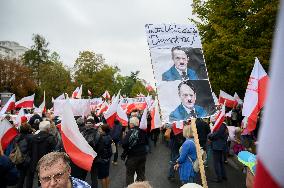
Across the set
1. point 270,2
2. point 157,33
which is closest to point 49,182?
point 157,33

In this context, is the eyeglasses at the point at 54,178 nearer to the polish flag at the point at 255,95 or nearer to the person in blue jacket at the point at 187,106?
the person in blue jacket at the point at 187,106

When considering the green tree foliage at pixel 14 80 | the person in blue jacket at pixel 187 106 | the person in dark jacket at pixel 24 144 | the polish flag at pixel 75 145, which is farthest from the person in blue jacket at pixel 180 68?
the green tree foliage at pixel 14 80

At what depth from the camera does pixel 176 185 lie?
409 inches

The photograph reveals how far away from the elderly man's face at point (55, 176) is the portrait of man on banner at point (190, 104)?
2305 millimetres

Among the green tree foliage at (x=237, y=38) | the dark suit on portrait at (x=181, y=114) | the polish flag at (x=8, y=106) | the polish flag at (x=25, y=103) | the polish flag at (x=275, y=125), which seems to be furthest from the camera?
the green tree foliage at (x=237, y=38)

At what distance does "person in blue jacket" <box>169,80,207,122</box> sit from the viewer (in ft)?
17.7

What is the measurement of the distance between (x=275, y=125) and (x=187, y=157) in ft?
21.9

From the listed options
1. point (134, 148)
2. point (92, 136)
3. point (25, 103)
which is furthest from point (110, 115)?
point (25, 103)

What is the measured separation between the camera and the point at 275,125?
79 centimetres

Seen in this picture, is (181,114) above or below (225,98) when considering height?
above

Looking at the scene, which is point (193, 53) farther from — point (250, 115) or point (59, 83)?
point (59, 83)

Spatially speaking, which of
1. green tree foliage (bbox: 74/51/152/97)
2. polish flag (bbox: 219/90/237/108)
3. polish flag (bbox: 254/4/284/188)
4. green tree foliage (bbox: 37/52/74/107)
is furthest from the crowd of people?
green tree foliage (bbox: 74/51/152/97)

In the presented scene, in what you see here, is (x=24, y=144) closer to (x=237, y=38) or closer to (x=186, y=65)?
(x=186, y=65)

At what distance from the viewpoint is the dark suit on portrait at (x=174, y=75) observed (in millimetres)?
5457
